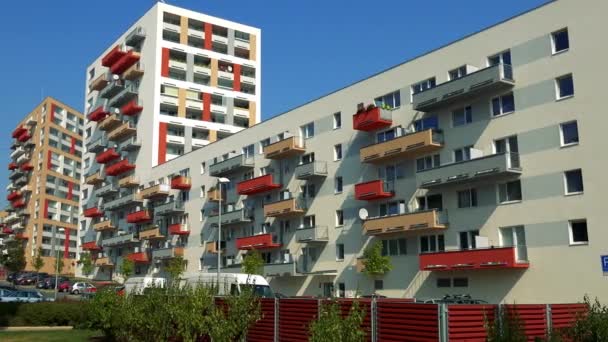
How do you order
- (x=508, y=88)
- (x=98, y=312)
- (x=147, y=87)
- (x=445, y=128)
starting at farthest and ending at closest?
(x=147, y=87) → (x=445, y=128) → (x=508, y=88) → (x=98, y=312)

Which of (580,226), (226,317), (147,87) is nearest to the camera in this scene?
(226,317)

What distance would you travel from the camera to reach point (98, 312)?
26.4 metres

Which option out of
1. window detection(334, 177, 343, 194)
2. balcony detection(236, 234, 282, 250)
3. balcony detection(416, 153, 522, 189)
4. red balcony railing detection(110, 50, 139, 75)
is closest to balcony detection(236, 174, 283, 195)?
balcony detection(236, 234, 282, 250)

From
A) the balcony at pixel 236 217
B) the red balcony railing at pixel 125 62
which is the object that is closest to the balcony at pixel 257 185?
the balcony at pixel 236 217

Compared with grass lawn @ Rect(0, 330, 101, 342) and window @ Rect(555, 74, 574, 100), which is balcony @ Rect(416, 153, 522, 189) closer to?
window @ Rect(555, 74, 574, 100)

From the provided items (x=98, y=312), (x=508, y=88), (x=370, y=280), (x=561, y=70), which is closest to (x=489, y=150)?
(x=508, y=88)

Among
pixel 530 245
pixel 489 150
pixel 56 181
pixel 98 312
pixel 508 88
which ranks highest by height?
pixel 56 181

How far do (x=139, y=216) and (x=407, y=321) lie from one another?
65.2 m

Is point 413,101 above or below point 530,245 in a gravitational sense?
above

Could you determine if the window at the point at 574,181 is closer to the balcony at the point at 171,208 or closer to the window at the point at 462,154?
the window at the point at 462,154

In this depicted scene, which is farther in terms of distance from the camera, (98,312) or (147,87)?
(147,87)

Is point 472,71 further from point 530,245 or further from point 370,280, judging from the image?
point 370,280

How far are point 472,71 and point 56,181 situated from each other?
11846cm

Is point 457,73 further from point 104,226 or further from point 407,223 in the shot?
point 104,226
